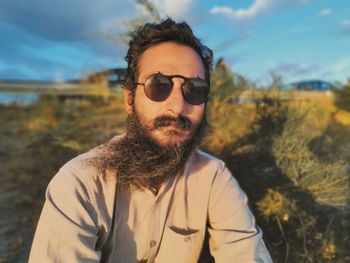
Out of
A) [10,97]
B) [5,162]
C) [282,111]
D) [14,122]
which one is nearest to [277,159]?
[282,111]

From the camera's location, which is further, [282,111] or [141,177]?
[282,111]

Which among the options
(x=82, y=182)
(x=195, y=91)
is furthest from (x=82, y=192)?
(x=195, y=91)

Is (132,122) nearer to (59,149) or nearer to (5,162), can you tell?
(59,149)

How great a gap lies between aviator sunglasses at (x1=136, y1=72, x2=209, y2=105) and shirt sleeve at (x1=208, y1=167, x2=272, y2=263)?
46 centimetres

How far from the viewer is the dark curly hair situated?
210 cm

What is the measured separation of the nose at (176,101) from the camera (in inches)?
75.8

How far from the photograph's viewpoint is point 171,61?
201cm

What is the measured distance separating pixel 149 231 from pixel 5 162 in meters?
7.85

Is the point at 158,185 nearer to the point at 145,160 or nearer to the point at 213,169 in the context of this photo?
the point at 145,160

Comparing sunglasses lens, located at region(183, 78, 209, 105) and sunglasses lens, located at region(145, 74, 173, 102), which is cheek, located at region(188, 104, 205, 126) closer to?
sunglasses lens, located at region(183, 78, 209, 105)

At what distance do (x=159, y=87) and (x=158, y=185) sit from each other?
49cm

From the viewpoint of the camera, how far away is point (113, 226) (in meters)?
1.90

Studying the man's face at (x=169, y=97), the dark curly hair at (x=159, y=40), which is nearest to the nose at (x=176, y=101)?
the man's face at (x=169, y=97)

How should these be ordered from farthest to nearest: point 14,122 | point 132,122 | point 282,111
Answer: point 14,122
point 282,111
point 132,122
